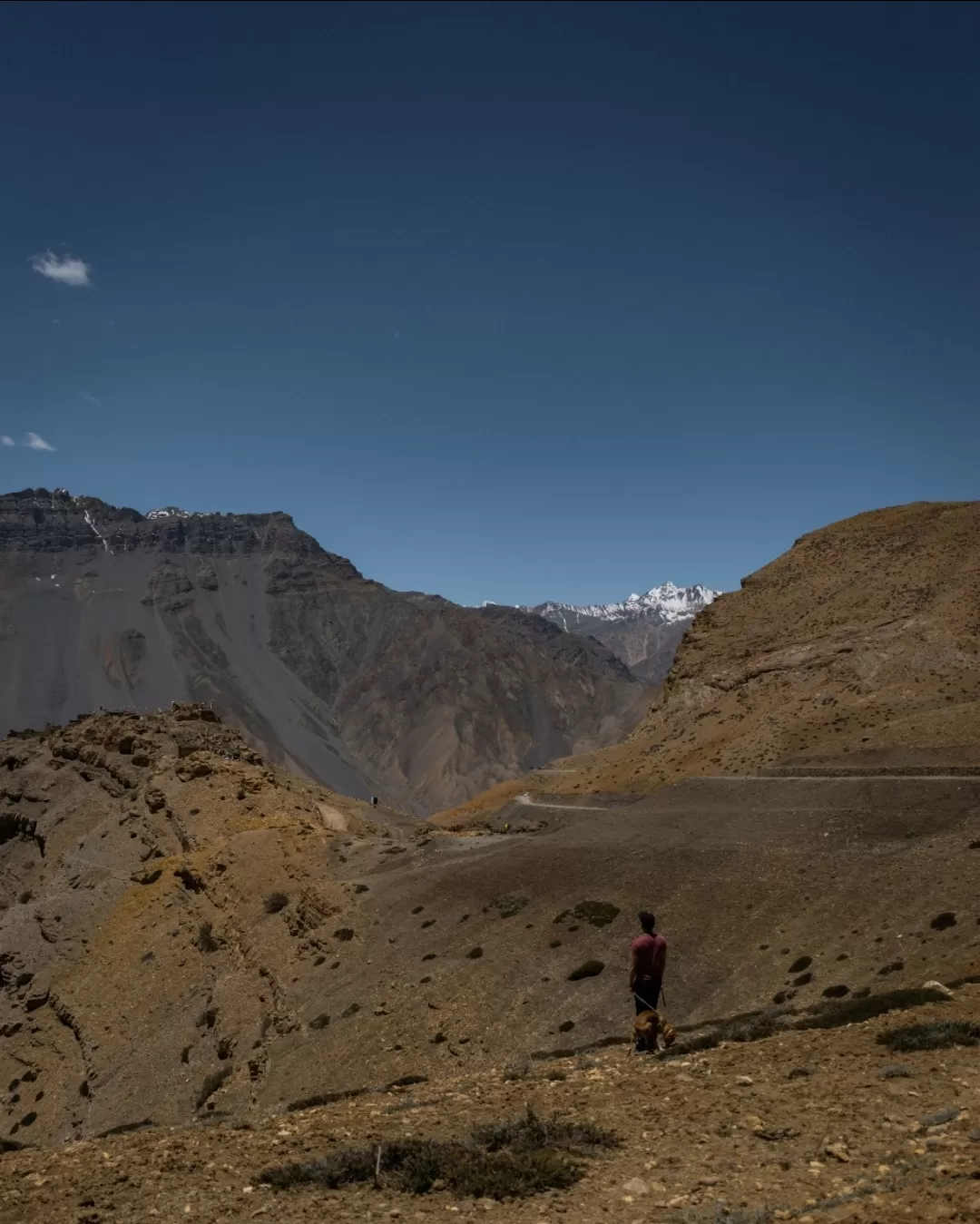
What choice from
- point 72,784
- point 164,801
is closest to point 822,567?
point 164,801

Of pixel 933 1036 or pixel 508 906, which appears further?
pixel 508 906

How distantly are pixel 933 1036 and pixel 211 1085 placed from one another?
70.2 ft

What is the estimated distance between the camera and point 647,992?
14859 mm

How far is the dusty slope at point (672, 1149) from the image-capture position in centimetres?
796

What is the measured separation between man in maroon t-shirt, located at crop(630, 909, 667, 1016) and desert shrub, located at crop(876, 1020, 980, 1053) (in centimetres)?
341

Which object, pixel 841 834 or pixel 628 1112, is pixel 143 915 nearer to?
pixel 841 834

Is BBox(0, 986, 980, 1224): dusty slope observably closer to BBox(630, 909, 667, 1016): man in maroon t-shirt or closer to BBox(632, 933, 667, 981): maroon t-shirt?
BBox(630, 909, 667, 1016): man in maroon t-shirt

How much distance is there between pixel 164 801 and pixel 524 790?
112 ft

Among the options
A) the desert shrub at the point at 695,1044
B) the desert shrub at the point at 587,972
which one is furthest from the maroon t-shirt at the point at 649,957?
the desert shrub at the point at 587,972

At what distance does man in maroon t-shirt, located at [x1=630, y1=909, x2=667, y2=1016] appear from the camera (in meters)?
14.7

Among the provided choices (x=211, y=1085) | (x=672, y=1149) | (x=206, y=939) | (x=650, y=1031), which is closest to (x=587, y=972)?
(x=650, y=1031)

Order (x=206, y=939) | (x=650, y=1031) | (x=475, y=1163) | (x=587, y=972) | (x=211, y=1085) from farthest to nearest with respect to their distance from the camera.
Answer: (x=206, y=939) → (x=211, y=1085) → (x=587, y=972) → (x=650, y=1031) → (x=475, y=1163)

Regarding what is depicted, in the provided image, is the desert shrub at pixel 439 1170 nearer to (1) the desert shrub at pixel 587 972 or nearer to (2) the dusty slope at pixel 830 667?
(1) the desert shrub at pixel 587 972

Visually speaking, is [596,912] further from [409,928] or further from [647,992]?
[647,992]
